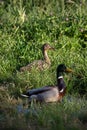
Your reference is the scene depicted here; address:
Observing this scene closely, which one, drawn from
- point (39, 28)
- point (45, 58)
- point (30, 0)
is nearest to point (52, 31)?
point (39, 28)

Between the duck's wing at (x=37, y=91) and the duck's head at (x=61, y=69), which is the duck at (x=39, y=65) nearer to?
the duck's head at (x=61, y=69)

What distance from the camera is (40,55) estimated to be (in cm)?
1400

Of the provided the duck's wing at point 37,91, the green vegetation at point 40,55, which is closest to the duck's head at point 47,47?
the green vegetation at point 40,55

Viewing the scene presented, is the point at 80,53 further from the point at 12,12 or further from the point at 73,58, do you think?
the point at 12,12

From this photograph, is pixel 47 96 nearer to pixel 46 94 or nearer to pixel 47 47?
pixel 46 94

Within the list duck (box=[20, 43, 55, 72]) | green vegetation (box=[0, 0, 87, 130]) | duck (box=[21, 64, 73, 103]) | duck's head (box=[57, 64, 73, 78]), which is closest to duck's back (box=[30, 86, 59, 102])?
duck (box=[21, 64, 73, 103])

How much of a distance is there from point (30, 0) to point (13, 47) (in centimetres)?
331

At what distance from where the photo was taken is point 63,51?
13.8 m

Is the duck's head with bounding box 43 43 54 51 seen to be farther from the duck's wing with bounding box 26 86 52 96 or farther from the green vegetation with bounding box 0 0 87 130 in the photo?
the duck's wing with bounding box 26 86 52 96

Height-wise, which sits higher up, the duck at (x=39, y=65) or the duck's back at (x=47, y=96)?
the duck at (x=39, y=65)

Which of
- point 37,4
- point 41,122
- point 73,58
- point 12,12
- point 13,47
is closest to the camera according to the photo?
point 41,122

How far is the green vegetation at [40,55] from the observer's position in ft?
29.0

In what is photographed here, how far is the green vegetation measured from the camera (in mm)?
8844

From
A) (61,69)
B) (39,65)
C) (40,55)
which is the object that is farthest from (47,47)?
(61,69)
